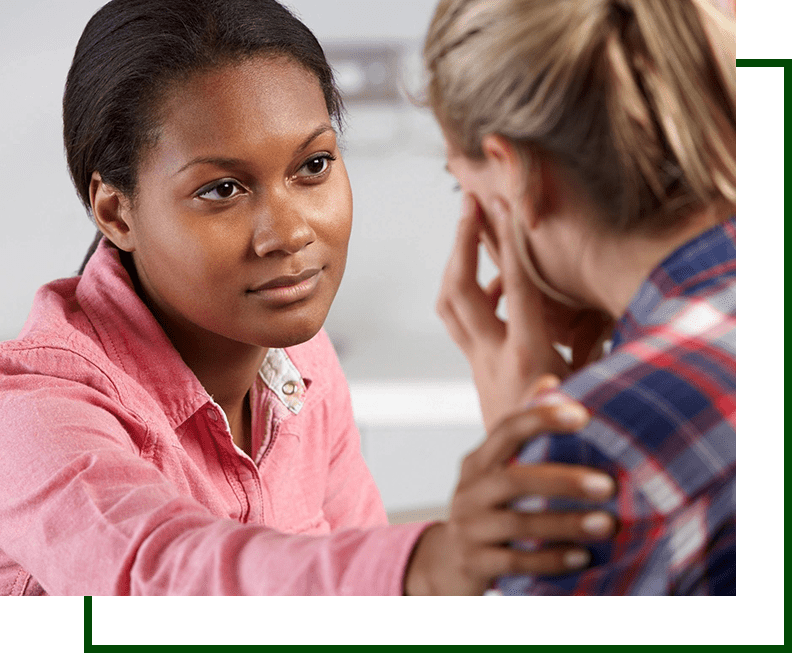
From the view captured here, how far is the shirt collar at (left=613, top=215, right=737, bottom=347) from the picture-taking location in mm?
399

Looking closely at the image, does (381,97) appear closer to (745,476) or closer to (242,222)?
(242,222)

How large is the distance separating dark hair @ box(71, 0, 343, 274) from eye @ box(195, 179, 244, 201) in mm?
37

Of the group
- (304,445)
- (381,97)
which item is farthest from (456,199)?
(304,445)

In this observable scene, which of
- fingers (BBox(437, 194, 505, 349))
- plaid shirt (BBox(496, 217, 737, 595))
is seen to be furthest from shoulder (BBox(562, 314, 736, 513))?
fingers (BBox(437, 194, 505, 349))

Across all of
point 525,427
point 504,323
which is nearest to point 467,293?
point 504,323

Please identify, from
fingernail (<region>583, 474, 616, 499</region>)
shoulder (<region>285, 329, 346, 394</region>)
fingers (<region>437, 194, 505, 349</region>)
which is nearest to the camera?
fingernail (<region>583, 474, 616, 499</region>)

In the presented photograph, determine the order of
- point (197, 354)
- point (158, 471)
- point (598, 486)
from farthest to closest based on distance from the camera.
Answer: point (197, 354) < point (158, 471) < point (598, 486)

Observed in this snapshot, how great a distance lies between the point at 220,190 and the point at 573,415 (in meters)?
0.23

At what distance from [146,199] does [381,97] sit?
146 millimetres

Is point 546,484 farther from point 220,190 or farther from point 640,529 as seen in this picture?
point 220,190

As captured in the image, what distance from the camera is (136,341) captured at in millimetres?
533

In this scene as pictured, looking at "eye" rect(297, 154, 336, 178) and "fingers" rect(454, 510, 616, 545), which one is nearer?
"fingers" rect(454, 510, 616, 545)

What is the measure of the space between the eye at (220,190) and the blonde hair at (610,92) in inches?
5.1

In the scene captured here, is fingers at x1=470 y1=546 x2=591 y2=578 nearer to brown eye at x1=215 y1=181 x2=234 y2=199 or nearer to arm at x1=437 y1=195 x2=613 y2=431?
arm at x1=437 y1=195 x2=613 y2=431
